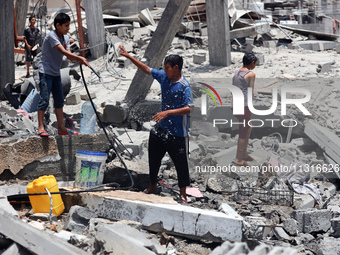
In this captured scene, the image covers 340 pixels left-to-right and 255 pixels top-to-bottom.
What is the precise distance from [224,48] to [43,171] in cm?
680

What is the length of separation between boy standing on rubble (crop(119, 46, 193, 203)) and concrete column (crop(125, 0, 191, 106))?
343 centimetres

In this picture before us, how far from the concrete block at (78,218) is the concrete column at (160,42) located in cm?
437

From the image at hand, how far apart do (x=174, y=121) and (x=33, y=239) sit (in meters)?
1.96

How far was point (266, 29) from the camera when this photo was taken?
13.6 meters

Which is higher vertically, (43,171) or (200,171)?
(43,171)

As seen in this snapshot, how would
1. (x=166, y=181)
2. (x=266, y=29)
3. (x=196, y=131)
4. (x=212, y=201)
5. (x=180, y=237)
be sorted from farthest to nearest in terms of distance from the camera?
(x=266, y=29), (x=196, y=131), (x=166, y=181), (x=212, y=201), (x=180, y=237)

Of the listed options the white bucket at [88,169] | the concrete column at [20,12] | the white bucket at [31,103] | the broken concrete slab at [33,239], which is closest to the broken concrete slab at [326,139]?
the white bucket at [88,169]

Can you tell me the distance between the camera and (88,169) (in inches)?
202

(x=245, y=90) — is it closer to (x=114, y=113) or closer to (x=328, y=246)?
(x=328, y=246)

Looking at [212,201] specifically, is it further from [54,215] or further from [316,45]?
[316,45]

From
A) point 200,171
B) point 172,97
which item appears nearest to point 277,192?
point 200,171

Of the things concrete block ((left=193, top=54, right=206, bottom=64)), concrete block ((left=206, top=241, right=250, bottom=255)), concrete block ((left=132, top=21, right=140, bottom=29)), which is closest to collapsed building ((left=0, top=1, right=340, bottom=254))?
concrete block ((left=206, top=241, right=250, bottom=255))

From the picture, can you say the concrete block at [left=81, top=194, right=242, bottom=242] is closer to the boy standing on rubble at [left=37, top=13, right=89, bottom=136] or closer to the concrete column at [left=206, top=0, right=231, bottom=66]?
the boy standing on rubble at [left=37, top=13, right=89, bottom=136]

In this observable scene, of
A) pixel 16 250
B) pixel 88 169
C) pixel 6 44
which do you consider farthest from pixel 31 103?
pixel 16 250
